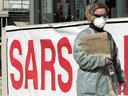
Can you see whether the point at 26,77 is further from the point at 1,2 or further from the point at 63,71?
the point at 1,2

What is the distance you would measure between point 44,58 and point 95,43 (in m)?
2.06

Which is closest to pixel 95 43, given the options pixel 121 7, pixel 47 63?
pixel 47 63

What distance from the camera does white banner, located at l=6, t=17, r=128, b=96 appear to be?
15.5 feet

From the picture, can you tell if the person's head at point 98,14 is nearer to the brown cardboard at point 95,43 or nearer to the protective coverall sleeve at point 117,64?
the brown cardboard at point 95,43

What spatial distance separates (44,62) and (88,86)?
2084 millimetres

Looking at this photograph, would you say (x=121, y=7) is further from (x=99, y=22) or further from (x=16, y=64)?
(x=99, y=22)

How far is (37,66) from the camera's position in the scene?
5.02 metres

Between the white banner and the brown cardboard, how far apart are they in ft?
4.57

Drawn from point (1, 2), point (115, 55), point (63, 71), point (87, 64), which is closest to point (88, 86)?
point (87, 64)

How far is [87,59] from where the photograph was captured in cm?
294

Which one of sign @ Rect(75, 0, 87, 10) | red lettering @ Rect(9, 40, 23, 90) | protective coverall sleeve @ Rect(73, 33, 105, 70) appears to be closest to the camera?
protective coverall sleeve @ Rect(73, 33, 105, 70)

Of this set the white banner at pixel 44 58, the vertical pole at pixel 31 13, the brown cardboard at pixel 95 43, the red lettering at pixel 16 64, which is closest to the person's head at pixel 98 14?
the brown cardboard at pixel 95 43

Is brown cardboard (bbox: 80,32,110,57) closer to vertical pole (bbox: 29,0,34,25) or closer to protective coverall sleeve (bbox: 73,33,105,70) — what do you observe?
protective coverall sleeve (bbox: 73,33,105,70)

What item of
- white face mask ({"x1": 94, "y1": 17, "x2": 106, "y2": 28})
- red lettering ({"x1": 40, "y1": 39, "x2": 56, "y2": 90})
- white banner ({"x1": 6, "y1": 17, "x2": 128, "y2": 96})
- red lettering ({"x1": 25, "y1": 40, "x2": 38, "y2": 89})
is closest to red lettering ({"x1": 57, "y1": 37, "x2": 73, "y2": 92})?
white banner ({"x1": 6, "y1": 17, "x2": 128, "y2": 96})
